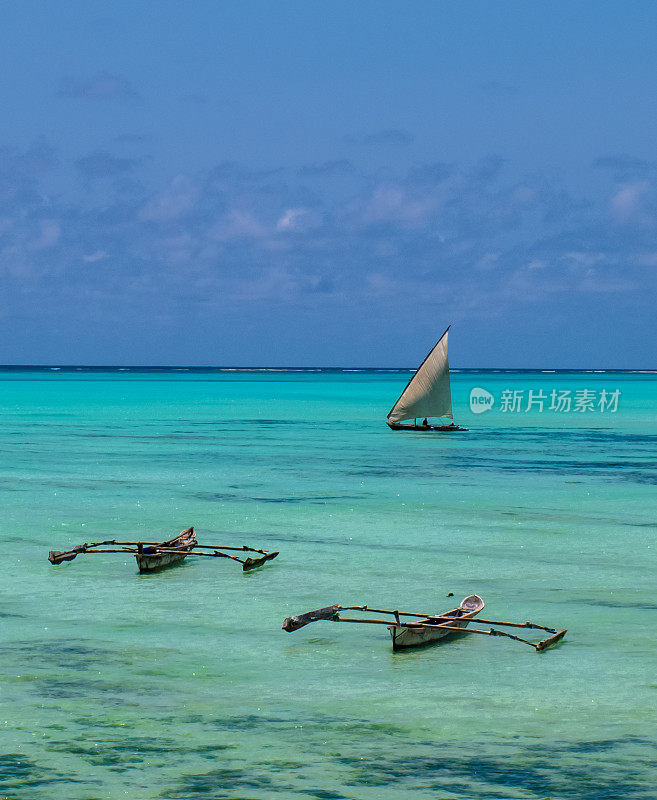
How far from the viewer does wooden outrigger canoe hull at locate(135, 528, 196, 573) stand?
67.7 ft

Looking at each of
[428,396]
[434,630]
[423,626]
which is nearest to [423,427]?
[428,396]

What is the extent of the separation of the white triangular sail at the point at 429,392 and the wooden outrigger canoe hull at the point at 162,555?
43.4 m

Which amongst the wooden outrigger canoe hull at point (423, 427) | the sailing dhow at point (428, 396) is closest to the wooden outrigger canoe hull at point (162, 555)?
the sailing dhow at point (428, 396)

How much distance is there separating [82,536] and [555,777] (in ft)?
55.1

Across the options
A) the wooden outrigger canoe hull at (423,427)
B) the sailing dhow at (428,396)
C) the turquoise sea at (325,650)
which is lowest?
the turquoise sea at (325,650)

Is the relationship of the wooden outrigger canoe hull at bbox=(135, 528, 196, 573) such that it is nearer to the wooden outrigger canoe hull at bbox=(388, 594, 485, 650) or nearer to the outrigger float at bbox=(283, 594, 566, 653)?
the outrigger float at bbox=(283, 594, 566, 653)

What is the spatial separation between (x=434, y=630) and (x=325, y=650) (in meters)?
1.53

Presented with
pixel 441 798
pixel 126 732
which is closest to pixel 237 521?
pixel 126 732

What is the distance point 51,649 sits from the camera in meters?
15.1

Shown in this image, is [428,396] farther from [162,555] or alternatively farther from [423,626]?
[423,626]

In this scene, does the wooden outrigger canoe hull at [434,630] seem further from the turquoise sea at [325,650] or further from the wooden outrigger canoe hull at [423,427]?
the wooden outrigger canoe hull at [423,427]

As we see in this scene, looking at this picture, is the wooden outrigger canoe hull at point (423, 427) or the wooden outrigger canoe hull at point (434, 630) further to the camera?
the wooden outrigger canoe hull at point (423, 427)

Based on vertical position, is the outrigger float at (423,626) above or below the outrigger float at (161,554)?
below

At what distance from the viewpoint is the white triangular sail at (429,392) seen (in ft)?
213
